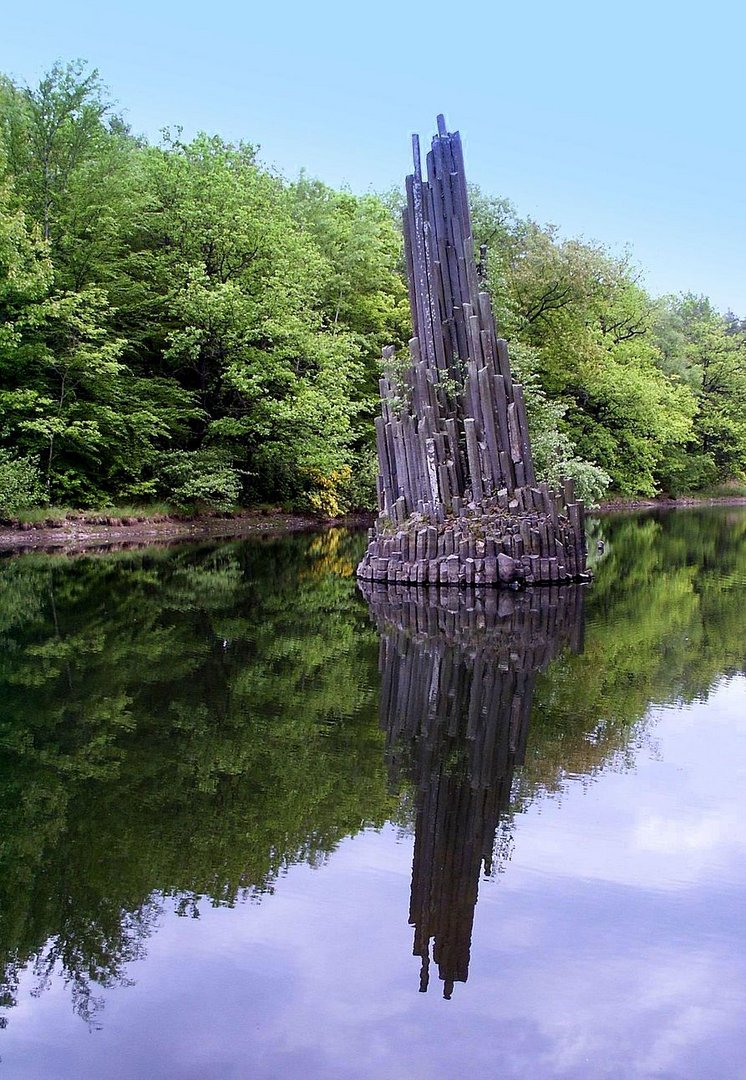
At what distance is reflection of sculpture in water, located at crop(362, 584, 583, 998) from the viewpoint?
5211mm

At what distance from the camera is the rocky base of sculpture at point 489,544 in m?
18.5

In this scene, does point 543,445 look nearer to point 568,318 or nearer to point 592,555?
point 592,555

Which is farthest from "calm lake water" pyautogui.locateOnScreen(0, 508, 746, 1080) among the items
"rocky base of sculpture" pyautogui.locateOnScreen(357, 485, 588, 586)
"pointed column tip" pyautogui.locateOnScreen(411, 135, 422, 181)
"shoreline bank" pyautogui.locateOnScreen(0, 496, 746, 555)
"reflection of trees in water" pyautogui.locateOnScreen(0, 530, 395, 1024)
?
"shoreline bank" pyautogui.locateOnScreen(0, 496, 746, 555)

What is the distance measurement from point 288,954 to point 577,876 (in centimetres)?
167

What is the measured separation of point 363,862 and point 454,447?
47.2ft

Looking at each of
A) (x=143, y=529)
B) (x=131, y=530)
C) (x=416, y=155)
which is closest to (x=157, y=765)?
(x=416, y=155)

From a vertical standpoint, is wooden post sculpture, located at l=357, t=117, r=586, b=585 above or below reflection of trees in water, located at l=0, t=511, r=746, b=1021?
above

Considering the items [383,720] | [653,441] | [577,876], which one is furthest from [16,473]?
[653,441]

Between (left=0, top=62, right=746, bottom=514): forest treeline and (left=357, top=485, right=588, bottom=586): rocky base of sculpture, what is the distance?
17.3 feet

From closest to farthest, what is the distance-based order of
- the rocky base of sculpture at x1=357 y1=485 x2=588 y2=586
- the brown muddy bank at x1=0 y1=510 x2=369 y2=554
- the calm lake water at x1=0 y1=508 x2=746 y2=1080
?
the calm lake water at x1=0 y1=508 x2=746 y2=1080, the rocky base of sculpture at x1=357 y1=485 x2=588 y2=586, the brown muddy bank at x1=0 y1=510 x2=369 y2=554

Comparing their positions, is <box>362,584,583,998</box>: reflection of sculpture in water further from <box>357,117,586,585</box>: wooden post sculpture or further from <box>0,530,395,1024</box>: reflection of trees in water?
<box>357,117,586,585</box>: wooden post sculpture

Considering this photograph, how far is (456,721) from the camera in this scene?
8672mm

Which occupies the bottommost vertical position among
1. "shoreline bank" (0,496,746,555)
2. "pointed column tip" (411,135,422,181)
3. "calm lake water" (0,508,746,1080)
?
"calm lake water" (0,508,746,1080)

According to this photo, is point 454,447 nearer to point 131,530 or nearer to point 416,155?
point 416,155
